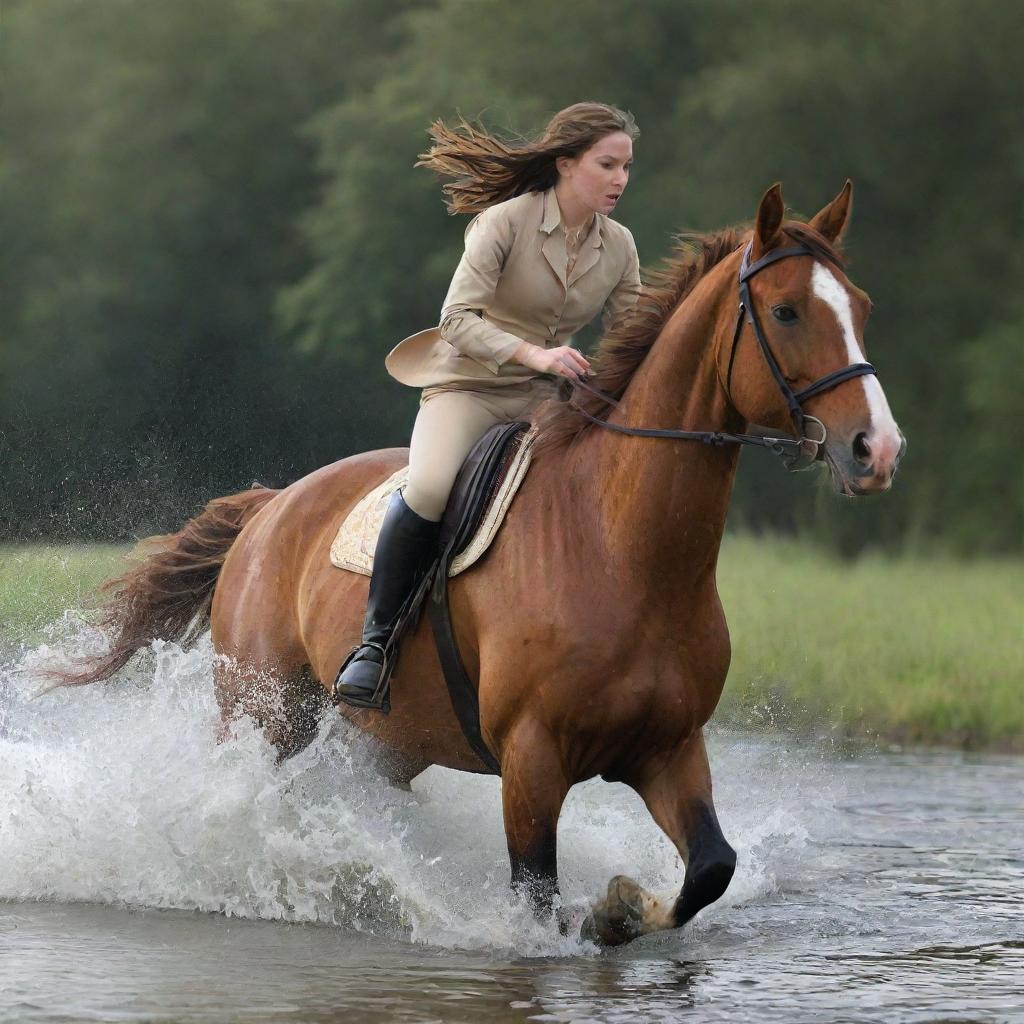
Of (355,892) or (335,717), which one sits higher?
(335,717)

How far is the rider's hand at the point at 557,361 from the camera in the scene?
220 inches

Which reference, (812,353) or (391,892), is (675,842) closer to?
(391,892)

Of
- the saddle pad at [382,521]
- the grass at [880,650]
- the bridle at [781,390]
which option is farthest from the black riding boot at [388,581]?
the grass at [880,650]

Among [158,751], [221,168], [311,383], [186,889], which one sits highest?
[221,168]

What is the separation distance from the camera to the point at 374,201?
29234 millimetres

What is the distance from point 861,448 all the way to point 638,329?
3.57 feet

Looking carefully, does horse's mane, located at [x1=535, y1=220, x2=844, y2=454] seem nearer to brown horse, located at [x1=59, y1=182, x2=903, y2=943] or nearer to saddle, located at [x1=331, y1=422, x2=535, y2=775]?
brown horse, located at [x1=59, y1=182, x2=903, y2=943]

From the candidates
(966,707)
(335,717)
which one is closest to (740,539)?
(966,707)

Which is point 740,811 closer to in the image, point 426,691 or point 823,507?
point 426,691

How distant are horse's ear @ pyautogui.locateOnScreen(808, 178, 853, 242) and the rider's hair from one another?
829 mm

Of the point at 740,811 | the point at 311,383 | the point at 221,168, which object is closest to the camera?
the point at 740,811

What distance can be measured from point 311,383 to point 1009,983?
23.6 metres

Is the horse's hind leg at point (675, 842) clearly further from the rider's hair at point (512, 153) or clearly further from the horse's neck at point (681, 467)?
the rider's hair at point (512, 153)

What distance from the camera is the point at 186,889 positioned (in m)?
6.53
